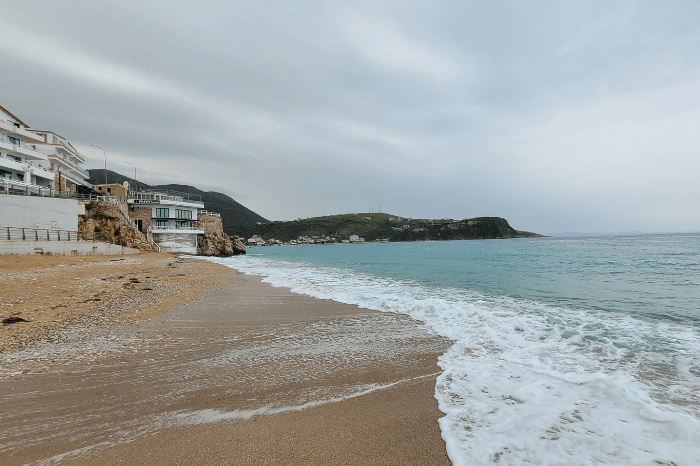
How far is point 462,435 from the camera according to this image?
3.13 metres

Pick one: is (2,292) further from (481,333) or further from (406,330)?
(481,333)

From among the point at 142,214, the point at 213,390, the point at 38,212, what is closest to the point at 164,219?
the point at 142,214

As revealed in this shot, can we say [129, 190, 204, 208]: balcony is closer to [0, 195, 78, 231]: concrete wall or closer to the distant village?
[0, 195, 78, 231]: concrete wall

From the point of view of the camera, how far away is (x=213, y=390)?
391cm

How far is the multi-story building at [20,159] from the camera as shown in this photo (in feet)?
110

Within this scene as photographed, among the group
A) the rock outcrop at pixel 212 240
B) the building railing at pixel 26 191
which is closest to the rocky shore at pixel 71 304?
the building railing at pixel 26 191

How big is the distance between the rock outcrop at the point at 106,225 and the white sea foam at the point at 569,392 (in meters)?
37.5

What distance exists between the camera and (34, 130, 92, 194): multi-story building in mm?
44119

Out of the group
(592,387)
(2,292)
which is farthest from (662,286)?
(2,292)

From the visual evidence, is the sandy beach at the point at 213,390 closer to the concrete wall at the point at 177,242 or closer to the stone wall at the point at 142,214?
the concrete wall at the point at 177,242

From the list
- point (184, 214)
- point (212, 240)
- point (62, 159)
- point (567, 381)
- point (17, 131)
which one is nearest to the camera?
point (567, 381)

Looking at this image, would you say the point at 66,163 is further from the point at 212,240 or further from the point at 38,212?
the point at 38,212

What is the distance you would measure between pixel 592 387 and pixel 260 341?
5.47 meters

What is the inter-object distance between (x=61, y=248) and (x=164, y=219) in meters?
19.4
